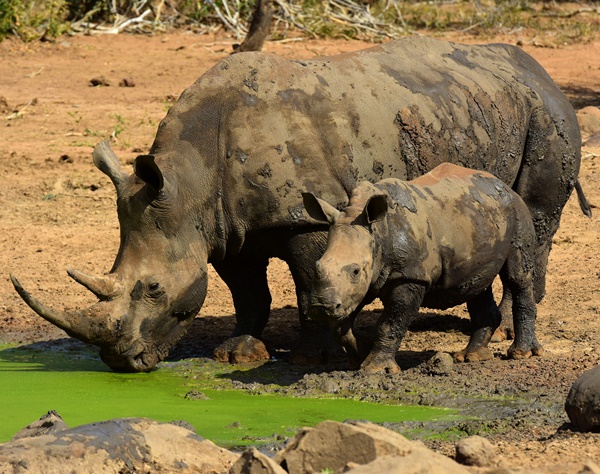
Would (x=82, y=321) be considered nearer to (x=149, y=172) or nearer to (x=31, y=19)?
(x=149, y=172)

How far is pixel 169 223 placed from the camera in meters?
8.40

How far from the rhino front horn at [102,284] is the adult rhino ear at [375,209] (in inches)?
62.5

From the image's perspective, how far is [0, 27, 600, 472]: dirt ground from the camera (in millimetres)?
7945

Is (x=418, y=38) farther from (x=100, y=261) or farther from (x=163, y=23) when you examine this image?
(x=163, y=23)

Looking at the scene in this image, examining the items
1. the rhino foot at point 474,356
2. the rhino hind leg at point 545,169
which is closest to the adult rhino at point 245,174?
the rhino hind leg at point 545,169

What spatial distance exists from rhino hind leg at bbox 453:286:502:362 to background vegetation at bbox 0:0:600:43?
11444mm

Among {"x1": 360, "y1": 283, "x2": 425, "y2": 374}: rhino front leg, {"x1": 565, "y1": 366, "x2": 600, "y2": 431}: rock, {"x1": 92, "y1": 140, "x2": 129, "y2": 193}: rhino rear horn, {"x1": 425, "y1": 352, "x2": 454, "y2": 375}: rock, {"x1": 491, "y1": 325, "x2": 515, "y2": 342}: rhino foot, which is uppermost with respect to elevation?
{"x1": 92, "y1": 140, "x2": 129, "y2": 193}: rhino rear horn

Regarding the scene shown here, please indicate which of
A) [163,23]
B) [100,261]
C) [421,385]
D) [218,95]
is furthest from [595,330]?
[163,23]

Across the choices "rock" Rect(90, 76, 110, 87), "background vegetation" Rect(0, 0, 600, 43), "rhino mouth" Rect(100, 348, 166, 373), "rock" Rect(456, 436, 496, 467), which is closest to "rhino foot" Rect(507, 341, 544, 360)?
"rhino mouth" Rect(100, 348, 166, 373)

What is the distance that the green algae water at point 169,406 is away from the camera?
7207 mm

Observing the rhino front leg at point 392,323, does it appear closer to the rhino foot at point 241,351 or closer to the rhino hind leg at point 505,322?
the rhino foot at point 241,351

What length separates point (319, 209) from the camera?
8.02 m

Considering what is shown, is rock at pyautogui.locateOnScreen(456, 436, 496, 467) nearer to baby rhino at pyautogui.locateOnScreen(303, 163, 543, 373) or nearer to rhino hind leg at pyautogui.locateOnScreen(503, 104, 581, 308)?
baby rhino at pyautogui.locateOnScreen(303, 163, 543, 373)

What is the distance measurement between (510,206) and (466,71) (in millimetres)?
1503
